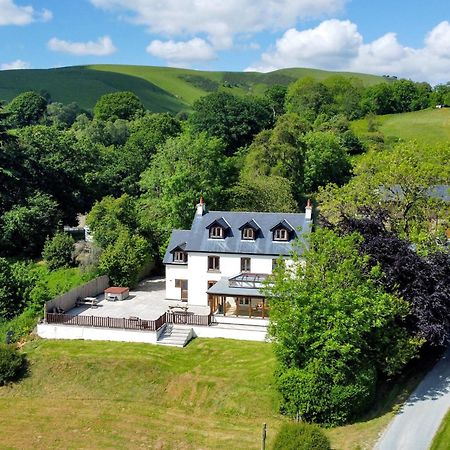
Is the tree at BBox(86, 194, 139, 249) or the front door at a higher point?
the tree at BBox(86, 194, 139, 249)

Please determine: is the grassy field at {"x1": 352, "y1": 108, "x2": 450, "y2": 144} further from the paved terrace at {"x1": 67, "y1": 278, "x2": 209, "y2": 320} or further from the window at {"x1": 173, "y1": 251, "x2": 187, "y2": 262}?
the paved terrace at {"x1": 67, "y1": 278, "x2": 209, "y2": 320}

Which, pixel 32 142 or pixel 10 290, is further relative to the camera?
pixel 32 142

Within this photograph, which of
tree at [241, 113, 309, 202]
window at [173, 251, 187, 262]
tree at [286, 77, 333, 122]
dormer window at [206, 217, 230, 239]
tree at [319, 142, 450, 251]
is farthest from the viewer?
tree at [286, 77, 333, 122]

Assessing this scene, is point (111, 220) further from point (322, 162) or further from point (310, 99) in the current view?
point (310, 99)

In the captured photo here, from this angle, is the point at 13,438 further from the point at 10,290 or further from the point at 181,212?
the point at 181,212

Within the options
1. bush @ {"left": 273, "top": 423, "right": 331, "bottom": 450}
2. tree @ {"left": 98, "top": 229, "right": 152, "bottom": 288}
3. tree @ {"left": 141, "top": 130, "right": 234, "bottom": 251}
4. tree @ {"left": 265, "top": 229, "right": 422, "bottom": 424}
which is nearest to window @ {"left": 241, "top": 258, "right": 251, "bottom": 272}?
tree @ {"left": 98, "top": 229, "right": 152, "bottom": 288}

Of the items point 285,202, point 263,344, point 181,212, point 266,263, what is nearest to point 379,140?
point 285,202

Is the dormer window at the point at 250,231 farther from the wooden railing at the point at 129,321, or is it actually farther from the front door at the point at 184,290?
the wooden railing at the point at 129,321

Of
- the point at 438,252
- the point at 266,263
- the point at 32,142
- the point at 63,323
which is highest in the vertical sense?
the point at 32,142
